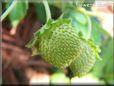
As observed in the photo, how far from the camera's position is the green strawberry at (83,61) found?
2.33 ft

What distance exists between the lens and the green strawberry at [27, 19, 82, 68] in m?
0.68

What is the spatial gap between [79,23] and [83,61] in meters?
0.47

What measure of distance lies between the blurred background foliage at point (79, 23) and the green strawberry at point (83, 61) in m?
0.08

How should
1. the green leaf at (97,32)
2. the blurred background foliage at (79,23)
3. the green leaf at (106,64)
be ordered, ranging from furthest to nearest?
the green leaf at (106,64)
the green leaf at (97,32)
the blurred background foliage at (79,23)

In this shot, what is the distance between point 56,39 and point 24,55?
3.70ft

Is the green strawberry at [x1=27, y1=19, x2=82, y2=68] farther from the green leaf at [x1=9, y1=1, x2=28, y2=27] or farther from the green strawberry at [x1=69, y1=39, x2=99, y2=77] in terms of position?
the green leaf at [x1=9, y1=1, x2=28, y2=27]

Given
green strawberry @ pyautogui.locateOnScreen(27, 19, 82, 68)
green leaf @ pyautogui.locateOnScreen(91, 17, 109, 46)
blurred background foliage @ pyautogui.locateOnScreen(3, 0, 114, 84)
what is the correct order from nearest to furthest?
green strawberry @ pyautogui.locateOnScreen(27, 19, 82, 68)
blurred background foliage @ pyautogui.locateOnScreen(3, 0, 114, 84)
green leaf @ pyautogui.locateOnScreen(91, 17, 109, 46)

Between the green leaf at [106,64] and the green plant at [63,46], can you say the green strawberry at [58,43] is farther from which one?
the green leaf at [106,64]

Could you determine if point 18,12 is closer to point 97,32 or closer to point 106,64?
point 97,32

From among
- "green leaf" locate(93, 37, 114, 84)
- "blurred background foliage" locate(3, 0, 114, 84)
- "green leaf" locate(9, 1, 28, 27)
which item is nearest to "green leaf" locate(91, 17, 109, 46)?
"blurred background foliage" locate(3, 0, 114, 84)

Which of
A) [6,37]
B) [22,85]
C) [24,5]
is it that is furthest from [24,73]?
[24,5]

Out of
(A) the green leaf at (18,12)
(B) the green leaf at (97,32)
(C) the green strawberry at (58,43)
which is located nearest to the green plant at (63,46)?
(C) the green strawberry at (58,43)

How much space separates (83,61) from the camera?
717 mm

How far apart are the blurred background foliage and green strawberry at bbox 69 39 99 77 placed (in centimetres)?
8
